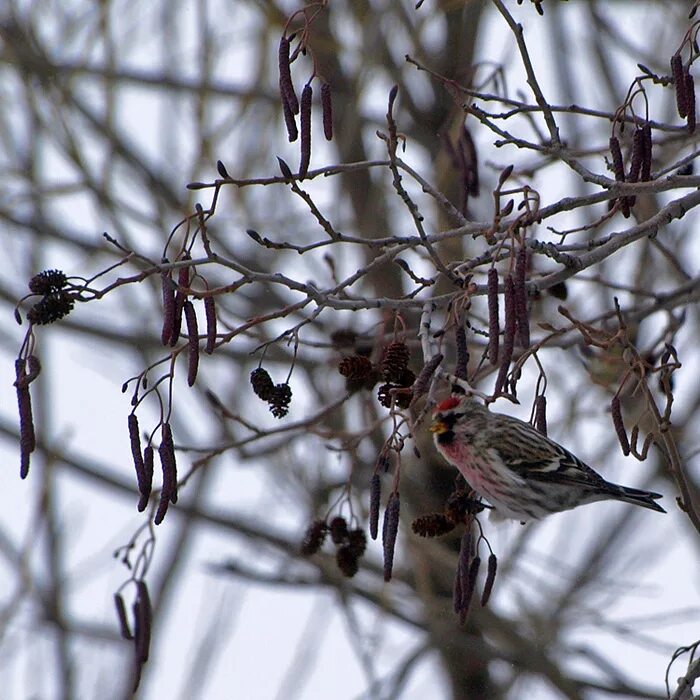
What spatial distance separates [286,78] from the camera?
99.3 inches

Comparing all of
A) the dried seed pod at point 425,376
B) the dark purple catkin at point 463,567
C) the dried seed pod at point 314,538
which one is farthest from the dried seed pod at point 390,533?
the dried seed pod at point 314,538

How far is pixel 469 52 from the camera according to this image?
609cm

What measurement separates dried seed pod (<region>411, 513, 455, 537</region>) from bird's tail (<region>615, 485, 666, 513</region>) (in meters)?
0.74

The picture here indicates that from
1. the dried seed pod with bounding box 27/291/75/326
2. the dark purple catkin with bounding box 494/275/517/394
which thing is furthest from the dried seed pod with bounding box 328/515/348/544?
the dried seed pod with bounding box 27/291/75/326

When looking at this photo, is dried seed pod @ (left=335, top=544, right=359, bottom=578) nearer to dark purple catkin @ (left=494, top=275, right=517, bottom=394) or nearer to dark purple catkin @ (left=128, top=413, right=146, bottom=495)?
dark purple catkin @ (left=128, top=413, right=146, bottom=495)

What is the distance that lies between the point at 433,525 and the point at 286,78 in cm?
107

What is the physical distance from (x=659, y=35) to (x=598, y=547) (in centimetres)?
274

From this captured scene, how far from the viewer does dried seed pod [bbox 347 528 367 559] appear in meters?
2.96

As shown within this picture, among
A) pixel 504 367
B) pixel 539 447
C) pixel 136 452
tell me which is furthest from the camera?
pixel 539 447

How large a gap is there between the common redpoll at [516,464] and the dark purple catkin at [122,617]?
1.04m

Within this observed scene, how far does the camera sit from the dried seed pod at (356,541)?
116 inches

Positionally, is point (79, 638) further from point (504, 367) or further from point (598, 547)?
point (504, 367)

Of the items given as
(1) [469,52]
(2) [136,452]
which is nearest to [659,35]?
(1) [469,52]

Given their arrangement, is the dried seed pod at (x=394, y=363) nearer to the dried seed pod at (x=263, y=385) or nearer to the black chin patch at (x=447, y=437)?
the dried seed pod at (x=263, y=385)
